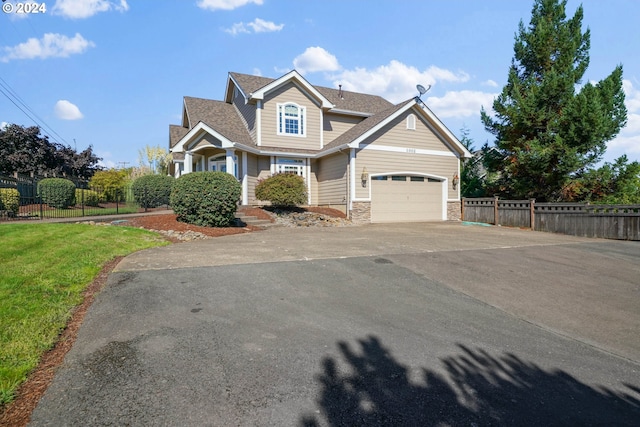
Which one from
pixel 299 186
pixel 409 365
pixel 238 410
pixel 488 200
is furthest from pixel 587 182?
pixel 238 410

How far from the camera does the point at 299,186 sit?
52.2ft

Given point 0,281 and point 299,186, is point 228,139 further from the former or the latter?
point 0,281

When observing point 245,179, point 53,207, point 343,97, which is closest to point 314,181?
point 245,179

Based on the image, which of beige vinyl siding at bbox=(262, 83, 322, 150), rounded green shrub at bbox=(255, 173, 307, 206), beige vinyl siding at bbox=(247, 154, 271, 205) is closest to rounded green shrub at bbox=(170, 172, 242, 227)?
rounded green shrub at bbox=(255, 173, 307, 206)

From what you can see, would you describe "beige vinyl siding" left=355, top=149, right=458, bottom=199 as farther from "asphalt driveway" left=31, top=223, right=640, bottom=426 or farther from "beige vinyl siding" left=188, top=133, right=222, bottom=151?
"asphalt driveway" left=31, top=223, right=640, bottom=426

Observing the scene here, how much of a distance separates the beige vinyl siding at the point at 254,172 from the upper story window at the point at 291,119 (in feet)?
6.53

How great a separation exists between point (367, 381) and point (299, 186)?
13.1 m

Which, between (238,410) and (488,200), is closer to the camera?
(238,410)

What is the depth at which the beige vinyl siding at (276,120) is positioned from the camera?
62.5 ft

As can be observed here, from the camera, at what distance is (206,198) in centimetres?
1233

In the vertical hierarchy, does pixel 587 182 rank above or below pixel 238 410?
above

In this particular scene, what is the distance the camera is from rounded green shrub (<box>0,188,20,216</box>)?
45.3 feet

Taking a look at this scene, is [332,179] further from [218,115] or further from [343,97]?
[218,115]

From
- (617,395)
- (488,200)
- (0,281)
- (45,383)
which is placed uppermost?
(488,200)
